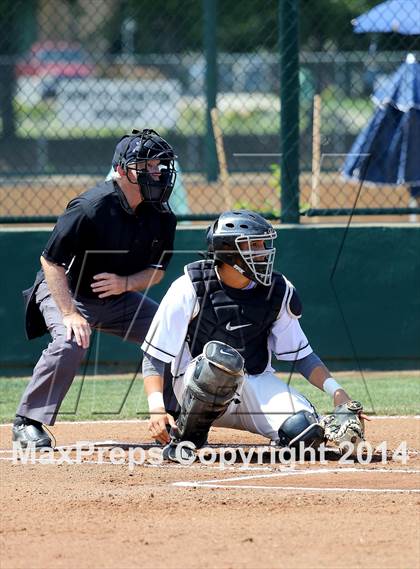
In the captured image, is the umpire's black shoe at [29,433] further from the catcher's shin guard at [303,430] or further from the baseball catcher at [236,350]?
the catcher's shin guard at [303,430]

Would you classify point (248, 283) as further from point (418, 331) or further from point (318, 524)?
point (418, 331)

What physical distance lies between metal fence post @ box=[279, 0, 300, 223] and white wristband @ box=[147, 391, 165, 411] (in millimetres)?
3696

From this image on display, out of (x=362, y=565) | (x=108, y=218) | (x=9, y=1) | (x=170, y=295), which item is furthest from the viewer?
(x=9, y=1)

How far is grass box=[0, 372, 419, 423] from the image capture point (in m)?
7.36

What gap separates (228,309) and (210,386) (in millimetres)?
515

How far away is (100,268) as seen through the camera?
642cm

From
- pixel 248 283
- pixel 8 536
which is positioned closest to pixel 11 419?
pixel 248 283

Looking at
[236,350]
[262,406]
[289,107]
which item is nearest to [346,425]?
[262,406]

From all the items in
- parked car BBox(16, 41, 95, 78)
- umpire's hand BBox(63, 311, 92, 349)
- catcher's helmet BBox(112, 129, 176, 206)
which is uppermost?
parked car BBox(16, 41, 95, 78)

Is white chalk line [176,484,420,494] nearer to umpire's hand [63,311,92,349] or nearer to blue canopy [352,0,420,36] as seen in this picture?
umpire's hand [63,311,92,349]

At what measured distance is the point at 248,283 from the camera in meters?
5.90

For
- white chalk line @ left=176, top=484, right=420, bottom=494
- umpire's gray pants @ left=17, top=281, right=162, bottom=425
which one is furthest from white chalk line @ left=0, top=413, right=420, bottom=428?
white chalk line @ left=176, top=484, right=420, bottom=494

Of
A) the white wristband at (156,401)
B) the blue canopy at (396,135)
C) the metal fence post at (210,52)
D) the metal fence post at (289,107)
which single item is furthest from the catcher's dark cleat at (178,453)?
the metal fence post at (210,52)

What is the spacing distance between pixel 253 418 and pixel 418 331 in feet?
11.2
